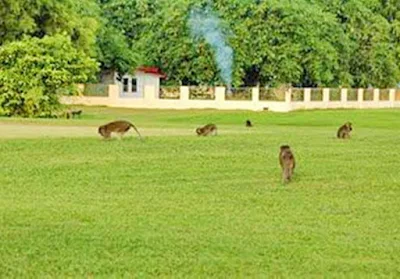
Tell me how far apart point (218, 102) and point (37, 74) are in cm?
2082

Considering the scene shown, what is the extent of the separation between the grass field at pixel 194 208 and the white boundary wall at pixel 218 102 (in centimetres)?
3439

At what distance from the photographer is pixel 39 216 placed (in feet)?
43.3

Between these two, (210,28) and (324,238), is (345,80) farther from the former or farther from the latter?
(324,238)

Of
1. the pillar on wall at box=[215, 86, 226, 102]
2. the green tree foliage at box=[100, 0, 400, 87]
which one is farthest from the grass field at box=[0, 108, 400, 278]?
the green tree foliage at box=[100, 0, 400, 87]

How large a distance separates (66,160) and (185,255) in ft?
32.5

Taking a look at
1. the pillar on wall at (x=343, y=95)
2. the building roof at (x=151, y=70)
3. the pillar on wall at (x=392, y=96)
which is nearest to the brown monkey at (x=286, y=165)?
the pillar on wall at (x=343, y=95)

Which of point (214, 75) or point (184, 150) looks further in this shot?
point (214, 75)

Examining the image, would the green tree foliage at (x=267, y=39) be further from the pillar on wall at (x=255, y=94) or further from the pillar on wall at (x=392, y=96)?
the pillar on wall at (x=392, y=96)

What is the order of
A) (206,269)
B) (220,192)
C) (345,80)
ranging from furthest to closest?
1. (345,80)
2. (220,192)
3. (206,269)

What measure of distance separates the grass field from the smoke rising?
36499mm

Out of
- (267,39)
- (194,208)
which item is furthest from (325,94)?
(194,208)

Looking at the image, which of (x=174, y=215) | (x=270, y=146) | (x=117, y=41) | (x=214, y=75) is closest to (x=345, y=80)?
(x=214, y=75)

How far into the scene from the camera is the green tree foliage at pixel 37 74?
137 ft

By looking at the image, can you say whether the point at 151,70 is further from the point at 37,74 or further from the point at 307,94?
the point at 37,74
